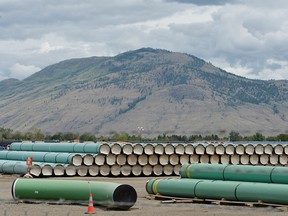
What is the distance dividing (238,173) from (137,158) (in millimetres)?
14084

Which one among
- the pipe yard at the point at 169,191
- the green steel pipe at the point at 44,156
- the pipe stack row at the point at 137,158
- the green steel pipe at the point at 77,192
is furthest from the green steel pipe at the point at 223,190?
the green steel pipe at the point at 44,156

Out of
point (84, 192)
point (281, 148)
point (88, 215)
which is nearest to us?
point (88, 215)

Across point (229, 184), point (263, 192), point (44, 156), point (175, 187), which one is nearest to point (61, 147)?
point (44, 156)

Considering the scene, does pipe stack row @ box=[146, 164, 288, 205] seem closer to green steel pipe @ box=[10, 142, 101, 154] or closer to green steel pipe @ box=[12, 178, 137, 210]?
green steel pipe @ box=[12, 178, 137, 210]

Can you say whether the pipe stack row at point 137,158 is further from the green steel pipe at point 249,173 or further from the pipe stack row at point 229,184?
the green steel pipe at point 249,173

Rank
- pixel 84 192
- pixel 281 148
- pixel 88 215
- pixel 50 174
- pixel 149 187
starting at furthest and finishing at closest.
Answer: pixel 281 148 → pixel 50 174 → pixel 149 187 → pixel 84 192 → pixel 88 215

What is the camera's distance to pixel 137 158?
3688cm

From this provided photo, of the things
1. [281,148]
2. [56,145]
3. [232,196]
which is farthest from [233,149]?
[232,196]

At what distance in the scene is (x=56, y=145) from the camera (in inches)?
1542

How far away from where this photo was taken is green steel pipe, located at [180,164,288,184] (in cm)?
2219

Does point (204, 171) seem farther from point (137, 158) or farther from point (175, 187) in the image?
point (137, 158)

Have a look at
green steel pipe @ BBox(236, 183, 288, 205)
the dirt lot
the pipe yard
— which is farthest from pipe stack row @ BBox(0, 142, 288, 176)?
green steel pipe @ BBox(236, 183, 288, 205)

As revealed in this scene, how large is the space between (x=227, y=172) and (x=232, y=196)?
174cm

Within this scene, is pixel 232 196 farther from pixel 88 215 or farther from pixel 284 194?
pixel 88 215
